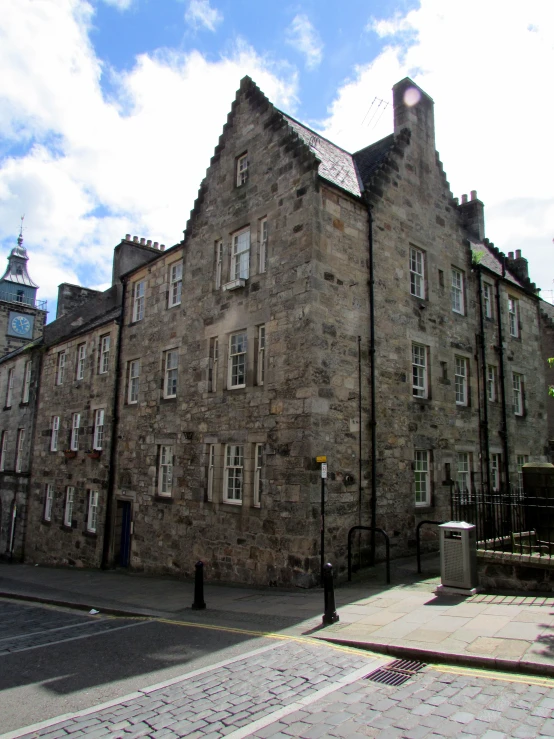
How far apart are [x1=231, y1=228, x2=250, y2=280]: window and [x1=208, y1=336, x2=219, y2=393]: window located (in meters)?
1.99

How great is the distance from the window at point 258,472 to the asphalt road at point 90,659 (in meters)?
4.01

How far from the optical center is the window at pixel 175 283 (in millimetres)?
17719

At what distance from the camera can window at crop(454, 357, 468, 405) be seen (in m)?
17.5

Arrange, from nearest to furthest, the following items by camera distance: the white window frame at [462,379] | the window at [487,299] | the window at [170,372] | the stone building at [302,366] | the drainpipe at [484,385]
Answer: the stone building at [302,366]
the window at [170,372]
the white window frame at [462,379]
the drainpipe at [484,385]
the window at [487,299]

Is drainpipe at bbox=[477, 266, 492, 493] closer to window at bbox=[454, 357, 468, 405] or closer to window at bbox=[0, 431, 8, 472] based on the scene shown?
window at bbox=[454, 357, 468, 405]

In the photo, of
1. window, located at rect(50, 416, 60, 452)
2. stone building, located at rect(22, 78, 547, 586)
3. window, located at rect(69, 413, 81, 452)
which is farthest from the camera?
Answer: window, located at rect(50, 416, 60, 452)

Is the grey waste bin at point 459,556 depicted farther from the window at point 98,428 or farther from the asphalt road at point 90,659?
the window at point 98,428

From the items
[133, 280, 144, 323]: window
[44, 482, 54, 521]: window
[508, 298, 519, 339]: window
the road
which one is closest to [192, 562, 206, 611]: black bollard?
the road

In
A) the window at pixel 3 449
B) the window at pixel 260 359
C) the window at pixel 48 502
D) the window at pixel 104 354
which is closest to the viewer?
the window at pixel 260 359

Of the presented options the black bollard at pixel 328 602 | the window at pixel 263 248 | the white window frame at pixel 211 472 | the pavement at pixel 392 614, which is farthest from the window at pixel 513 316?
the black bollard at pixel 328 602

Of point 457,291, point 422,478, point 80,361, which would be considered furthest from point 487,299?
point 80,361

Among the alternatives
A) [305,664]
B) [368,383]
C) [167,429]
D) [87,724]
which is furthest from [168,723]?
[167,429]

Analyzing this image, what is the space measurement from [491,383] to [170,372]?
11645mm

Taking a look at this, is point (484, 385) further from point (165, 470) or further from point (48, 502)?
point (48, 502)
